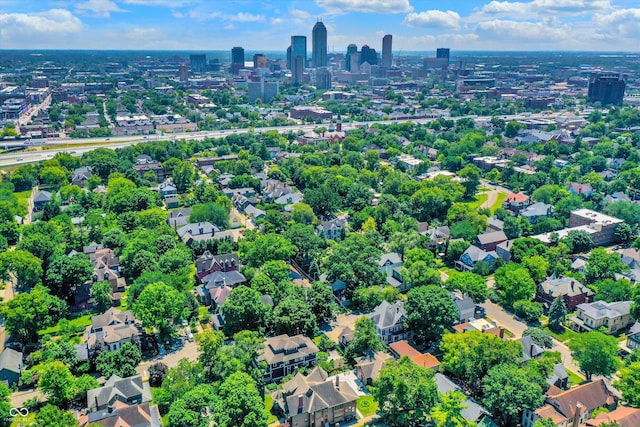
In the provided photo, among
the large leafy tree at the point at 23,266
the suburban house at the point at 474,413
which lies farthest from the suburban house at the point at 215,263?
the suburban house at the point at 474,413

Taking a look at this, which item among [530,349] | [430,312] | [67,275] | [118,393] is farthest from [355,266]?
[67,275]

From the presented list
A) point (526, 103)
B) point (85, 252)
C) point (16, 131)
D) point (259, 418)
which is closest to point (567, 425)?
point (259, 418)

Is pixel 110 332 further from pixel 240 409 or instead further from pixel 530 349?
pixel 530 349

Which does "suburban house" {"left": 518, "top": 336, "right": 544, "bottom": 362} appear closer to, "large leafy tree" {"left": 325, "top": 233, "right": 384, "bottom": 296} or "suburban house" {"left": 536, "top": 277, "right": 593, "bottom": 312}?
"suburban house" {"left": 536, "top": 277, "right": 593, "bottom": 312}

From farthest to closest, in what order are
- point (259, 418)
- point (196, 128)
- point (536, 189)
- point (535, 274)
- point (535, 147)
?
point (196, 128) → point (535, 147) → point (536, 189) → point (535, 274) → point (259, 418)

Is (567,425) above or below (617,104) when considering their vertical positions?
below

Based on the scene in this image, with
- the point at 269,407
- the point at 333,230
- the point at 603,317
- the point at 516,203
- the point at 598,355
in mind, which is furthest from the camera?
the point at 516,203

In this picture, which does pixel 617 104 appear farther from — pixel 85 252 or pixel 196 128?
pixel 85 252

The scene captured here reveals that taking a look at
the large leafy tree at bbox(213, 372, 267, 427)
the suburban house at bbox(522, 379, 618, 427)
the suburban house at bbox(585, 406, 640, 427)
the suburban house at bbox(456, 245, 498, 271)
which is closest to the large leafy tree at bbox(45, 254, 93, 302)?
the large leafy tree at bbox(213, 372, 267, 427)
